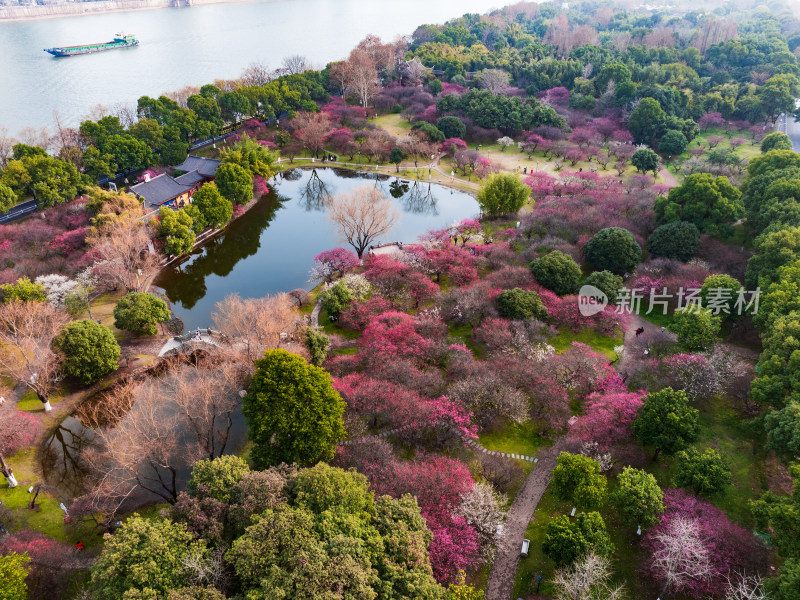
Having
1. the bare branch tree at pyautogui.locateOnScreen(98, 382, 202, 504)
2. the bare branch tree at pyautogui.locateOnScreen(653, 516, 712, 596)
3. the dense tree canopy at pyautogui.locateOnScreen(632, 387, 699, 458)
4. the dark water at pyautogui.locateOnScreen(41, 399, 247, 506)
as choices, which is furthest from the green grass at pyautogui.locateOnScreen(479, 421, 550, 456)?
the bare branch tree at pyautogui.locateOnScreen(98, 382, 202, 504)

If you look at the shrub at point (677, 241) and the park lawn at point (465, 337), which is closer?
the park lawn at point (465, 337)

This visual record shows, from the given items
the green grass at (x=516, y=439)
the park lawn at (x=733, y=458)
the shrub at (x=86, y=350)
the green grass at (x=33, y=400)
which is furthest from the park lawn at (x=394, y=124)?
the park lawn at (x=733, y=458)

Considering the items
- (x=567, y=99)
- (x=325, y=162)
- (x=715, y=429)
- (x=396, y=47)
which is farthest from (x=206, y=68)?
(x=715, y=429)

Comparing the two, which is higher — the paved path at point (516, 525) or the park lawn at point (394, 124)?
the park lawn at point (394, 124)

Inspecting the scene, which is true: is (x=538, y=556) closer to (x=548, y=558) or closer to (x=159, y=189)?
(x=548, y=558)

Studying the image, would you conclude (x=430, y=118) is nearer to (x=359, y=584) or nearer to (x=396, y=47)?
(x=396, y=47)

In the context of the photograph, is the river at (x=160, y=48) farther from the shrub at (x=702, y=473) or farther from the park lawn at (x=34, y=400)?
the shrub at (x=702, y=473)
